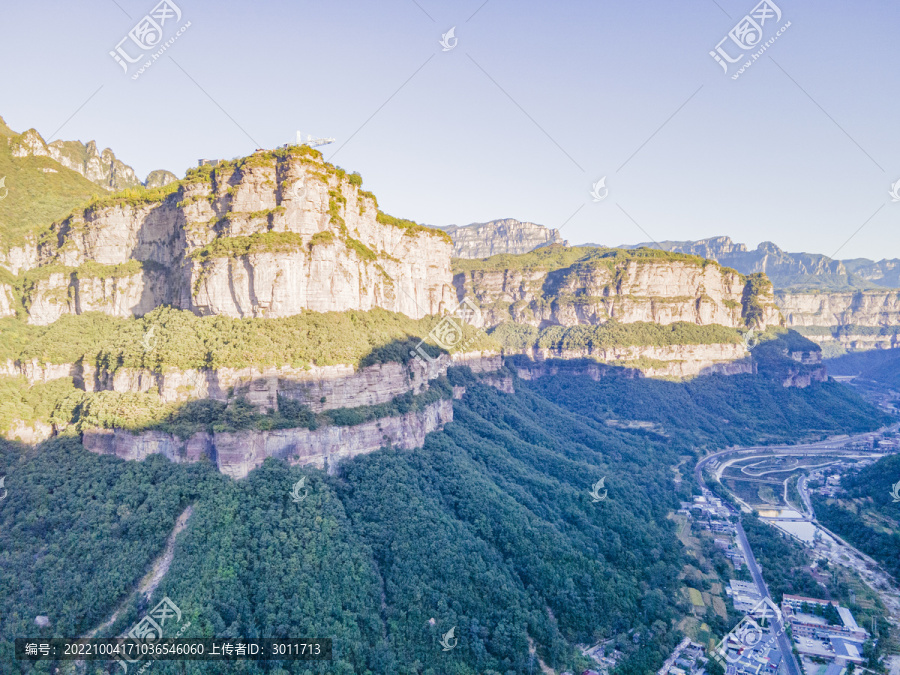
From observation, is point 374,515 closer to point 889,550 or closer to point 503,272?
point 889,550

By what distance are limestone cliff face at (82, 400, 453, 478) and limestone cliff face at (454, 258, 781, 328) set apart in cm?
9240

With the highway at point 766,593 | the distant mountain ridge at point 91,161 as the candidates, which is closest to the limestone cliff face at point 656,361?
the highway at point 766,593

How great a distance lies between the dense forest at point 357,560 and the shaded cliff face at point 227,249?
55.4 ft

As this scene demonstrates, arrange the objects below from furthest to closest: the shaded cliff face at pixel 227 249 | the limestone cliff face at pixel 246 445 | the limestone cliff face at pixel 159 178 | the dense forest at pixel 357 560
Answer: the limestone cliff face at pixel 159 178 → the shaded cliff face at pixel 227 249 → the limestone cliff face at pixel 246 445 → the dense forest at pixel 357 560

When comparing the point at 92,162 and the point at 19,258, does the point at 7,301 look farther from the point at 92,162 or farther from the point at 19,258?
the point at 92,162

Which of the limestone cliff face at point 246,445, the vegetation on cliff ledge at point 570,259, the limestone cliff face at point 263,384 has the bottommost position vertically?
the limestone cliff face at point 246,445

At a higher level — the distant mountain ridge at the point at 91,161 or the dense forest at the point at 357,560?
the distant mountain ridge at the point at 91,161

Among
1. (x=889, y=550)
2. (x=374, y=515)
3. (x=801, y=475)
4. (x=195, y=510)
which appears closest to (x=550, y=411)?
(x=801, y=475)

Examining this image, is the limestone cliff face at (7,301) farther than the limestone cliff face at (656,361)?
No

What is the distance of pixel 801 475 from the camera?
8988cm

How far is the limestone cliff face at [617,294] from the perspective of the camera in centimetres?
12812

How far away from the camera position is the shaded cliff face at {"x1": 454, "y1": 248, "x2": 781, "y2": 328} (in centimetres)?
12825

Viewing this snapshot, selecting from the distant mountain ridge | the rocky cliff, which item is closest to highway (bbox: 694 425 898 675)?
the distant mountain ridge

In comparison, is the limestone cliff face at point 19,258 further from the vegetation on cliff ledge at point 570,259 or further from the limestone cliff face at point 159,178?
the vegetation on cliff ledge at point 570,259
